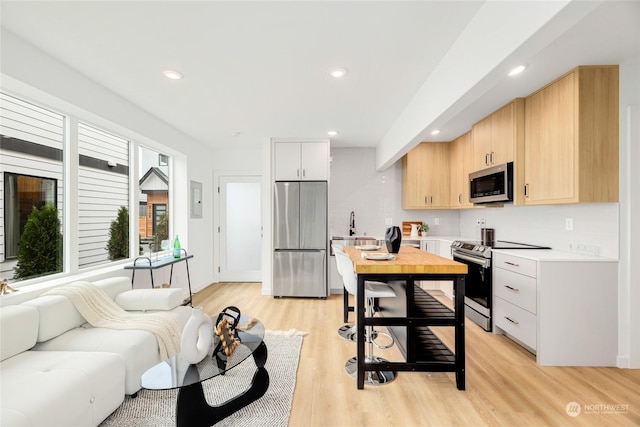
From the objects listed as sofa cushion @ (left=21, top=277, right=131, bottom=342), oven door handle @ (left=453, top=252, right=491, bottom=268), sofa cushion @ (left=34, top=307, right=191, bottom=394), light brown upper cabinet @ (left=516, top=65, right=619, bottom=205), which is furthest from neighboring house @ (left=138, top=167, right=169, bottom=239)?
light brown upper cabinet @ (left=516, top=65, right=619, bottom=205)

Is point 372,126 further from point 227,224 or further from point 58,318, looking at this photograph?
point 58,318

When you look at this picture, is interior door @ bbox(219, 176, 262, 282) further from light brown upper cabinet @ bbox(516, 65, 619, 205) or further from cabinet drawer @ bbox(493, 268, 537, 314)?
light brown upper cabinet @ bbox(516, 65, 619, 205)

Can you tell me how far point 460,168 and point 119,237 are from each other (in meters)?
4.71

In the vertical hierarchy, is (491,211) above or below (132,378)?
above

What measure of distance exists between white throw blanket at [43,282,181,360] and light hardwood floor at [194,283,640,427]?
106 cm

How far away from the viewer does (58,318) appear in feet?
6.81


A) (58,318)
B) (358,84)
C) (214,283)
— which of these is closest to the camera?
(58,318)

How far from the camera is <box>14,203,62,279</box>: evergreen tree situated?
7.92ft

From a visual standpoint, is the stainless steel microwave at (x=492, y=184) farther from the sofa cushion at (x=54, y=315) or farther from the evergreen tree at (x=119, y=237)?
the evergreen tree at (x=119, y=237)

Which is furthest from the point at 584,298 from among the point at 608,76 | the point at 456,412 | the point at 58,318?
the point at 58,318

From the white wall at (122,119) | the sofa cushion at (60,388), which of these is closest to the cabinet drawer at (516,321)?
the sofa cushion at (60,388)

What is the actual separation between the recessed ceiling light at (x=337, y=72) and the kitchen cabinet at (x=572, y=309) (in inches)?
89.0

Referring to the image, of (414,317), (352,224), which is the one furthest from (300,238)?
(414,317)

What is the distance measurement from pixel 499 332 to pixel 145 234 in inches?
175
